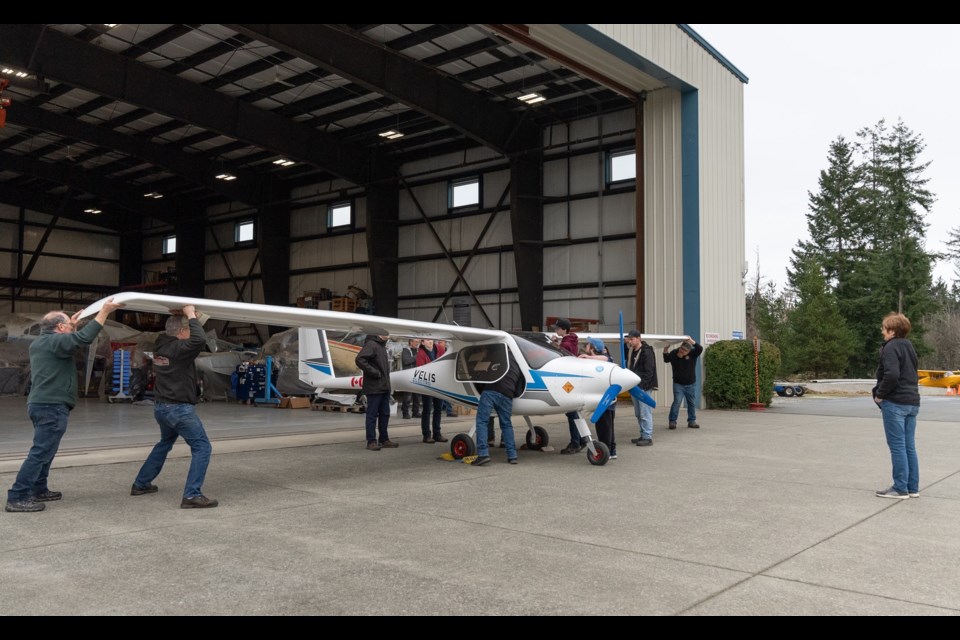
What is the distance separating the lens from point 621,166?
23.1 metres

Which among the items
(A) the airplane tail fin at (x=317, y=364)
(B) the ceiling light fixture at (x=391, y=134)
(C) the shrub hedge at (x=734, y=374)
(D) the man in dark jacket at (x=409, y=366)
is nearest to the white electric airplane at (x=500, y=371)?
(A) the airplane tail fin at (x=317, y=364)

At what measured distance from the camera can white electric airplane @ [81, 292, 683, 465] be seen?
27.7ft

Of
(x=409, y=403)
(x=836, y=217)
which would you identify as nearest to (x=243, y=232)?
(x=409, y=403)

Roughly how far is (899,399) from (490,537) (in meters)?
4.27

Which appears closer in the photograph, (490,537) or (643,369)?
(490,537)

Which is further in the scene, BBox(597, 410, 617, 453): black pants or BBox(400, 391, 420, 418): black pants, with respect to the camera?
BBox(400, 391, 420, 418): black pants

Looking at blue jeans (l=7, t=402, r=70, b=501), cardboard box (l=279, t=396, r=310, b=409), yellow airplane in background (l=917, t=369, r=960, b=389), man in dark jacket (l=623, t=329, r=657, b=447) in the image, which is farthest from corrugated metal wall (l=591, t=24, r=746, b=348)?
yellow airplane in background (l=917, t=369, r=960, b=389)

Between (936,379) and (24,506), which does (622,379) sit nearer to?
(24,506)

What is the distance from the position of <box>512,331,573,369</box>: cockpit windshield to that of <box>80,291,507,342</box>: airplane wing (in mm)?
310

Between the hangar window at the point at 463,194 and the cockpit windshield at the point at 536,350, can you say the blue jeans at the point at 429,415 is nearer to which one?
the cockpit windshield at the point at 536,350

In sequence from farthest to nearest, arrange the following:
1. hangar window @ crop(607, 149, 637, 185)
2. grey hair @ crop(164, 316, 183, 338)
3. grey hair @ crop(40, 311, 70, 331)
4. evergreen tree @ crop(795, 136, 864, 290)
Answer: evergreen tree @ crop(795, 136, 864, 290), hangar window @ crop(607, 149, 637, 185), grey hair @ crop(164, 316, 183, 338), grey hair @ crop(40, 311, 70, 331)

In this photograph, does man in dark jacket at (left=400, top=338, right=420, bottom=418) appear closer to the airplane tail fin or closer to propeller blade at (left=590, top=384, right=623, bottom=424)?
the airplane tail fin

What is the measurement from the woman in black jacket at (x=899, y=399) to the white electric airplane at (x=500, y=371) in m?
2.77

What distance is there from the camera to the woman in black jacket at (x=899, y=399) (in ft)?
21.9
